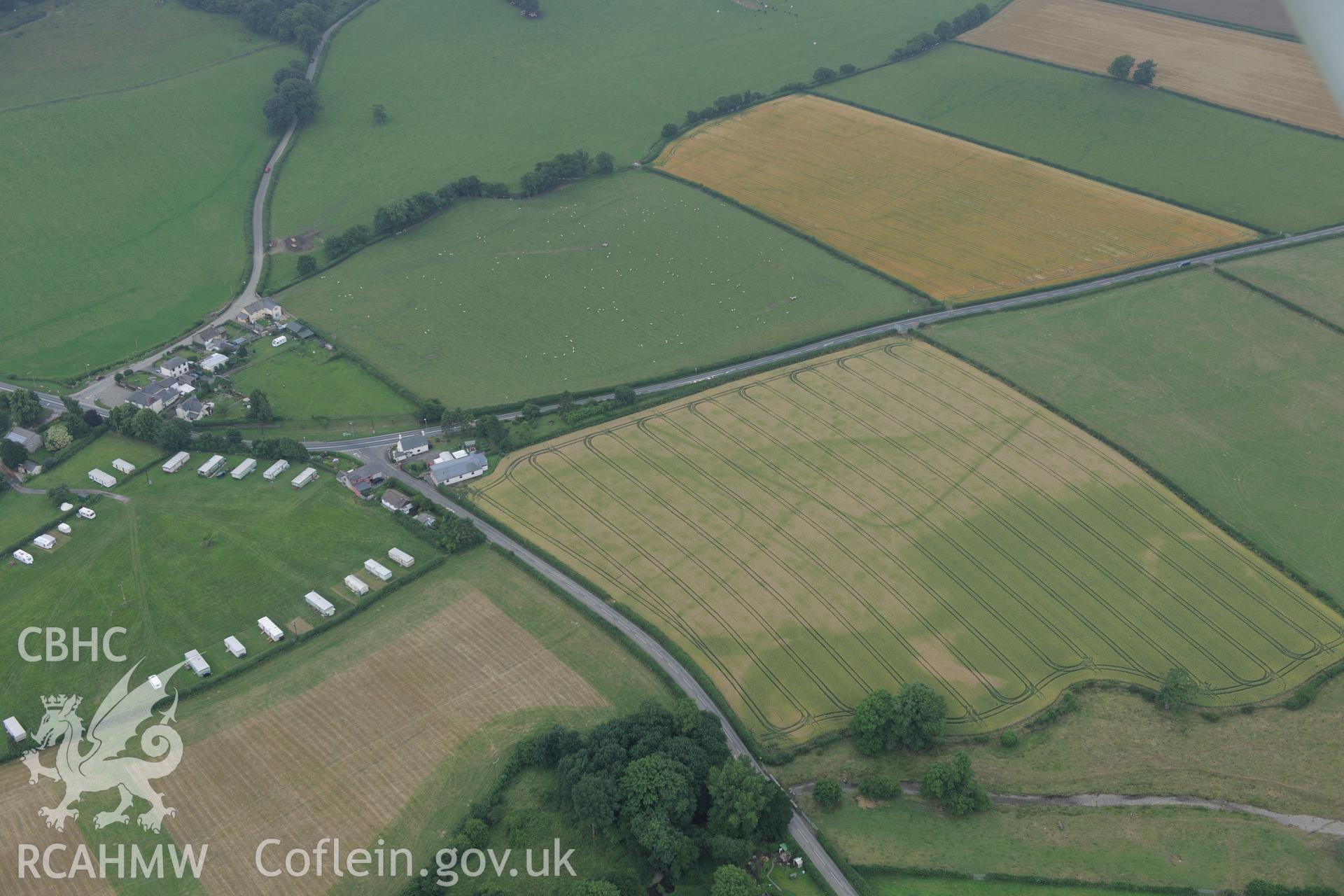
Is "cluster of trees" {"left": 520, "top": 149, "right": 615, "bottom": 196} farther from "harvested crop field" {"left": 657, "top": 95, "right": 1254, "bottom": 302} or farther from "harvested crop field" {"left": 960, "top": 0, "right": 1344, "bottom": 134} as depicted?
"harvested crop field" {"left": 960, "top": 0, "right": 1344, "bottom": 134}

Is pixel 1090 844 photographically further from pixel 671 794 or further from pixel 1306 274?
pixel 1306 274

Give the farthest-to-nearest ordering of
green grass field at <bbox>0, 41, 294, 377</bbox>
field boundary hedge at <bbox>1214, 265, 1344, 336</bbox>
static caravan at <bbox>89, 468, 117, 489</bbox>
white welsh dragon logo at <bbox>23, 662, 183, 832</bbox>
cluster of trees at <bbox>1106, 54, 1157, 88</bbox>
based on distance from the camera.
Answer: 1. cluster of trees at <bbox>1106, 54, 1157, 88</bbox>
2. green grass field at <bbox>0, 41, 294, 377</bbox>
3. field boundary hedge at <bbox>1214, 265, 1344, 336</bbox>
4. static caravan at <bbox>89, 468, 117, 489</bbox>
5. white welsh dragon logo at <bbox>23, 662, 183, 832</bbox>

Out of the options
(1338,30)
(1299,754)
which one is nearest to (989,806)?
(1299,754)

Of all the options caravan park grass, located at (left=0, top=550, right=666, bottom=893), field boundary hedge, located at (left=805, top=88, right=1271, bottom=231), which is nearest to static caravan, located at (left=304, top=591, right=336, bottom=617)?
caravan park grass, located at (left=0, top=550, right=666, bottom=893)

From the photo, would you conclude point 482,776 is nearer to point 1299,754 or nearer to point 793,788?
point 793,788

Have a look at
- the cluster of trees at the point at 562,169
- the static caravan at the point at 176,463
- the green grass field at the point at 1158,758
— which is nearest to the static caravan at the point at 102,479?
the static caravan at the point at 176,463

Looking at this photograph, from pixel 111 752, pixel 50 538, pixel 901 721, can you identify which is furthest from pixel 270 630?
pixel 901 721

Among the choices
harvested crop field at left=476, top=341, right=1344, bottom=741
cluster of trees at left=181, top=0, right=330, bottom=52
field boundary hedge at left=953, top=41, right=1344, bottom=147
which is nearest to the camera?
harvested crop field at left=476, top=341, right=1344, bottom=741
